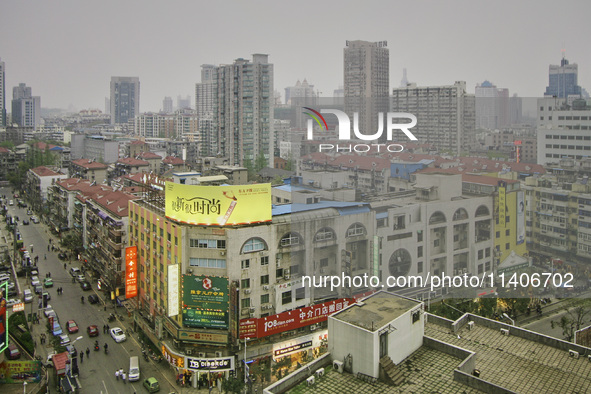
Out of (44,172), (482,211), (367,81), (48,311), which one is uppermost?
(367,81)

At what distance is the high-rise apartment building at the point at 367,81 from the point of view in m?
11.1

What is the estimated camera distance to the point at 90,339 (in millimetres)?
13594

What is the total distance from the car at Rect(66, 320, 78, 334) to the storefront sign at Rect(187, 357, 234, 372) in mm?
4317

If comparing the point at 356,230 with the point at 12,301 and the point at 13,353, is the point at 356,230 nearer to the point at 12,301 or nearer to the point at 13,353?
the point at 13,353

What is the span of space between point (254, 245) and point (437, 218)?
399cm

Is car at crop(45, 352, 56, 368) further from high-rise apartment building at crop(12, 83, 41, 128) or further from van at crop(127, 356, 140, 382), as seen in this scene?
high-rise apartment building at crop(12, 83, 41, 128)

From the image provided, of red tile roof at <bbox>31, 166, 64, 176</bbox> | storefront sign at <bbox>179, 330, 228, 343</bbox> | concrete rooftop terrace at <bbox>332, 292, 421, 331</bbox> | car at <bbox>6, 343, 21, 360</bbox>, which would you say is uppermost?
red tile roof at <bbox>31, 166, 64, 176</bbox>

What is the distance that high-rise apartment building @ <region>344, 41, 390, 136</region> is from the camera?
11.1 m

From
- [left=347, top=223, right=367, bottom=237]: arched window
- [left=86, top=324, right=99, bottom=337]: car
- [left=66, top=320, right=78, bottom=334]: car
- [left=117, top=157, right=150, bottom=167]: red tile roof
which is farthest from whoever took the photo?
[left=117, top=157, right=150, bottom=167]: red tile roof

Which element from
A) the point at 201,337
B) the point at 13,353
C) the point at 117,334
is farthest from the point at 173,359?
the point at 13,353

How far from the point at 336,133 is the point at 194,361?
5.41m

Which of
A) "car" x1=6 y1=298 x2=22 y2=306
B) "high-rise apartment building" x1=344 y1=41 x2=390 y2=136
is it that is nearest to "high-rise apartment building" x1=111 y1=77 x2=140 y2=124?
"car" x1=6 y1=298 x2=22 y2=306

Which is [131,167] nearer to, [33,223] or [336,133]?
[33,223]

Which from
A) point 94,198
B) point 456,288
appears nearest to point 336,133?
point 456,288
